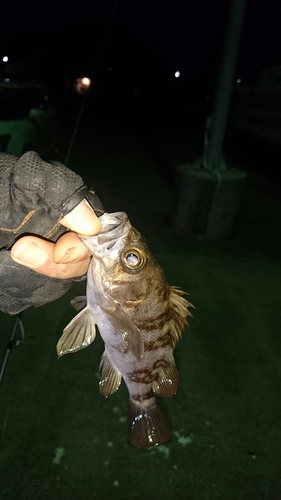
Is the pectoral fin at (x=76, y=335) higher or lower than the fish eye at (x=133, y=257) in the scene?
lower

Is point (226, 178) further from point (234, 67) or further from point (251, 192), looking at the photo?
point (251, 192)

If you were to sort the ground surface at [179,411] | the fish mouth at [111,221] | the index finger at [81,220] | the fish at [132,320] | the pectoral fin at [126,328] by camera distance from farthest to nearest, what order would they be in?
1. the ground surface at [179,411]
2. the pectoral fin at [126,328]
3. the fish at [132,320]
4. the fish mouth at [111,221]
5. the index finger at [81,220]

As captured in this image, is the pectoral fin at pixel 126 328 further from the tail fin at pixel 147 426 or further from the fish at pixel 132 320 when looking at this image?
the tail fin at pixel 147 426

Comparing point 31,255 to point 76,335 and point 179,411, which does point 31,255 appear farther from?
point 179,411

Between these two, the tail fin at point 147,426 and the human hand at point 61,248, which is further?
the tail fin at point 147,426

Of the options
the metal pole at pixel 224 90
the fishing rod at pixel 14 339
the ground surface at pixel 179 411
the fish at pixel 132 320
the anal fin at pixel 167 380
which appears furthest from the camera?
the metal pole at pixel 224 90

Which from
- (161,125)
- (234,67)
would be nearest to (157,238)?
(234,67)

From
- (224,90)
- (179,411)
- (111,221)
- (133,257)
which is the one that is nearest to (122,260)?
(133,257)

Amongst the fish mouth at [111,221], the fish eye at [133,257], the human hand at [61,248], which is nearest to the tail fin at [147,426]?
the fish eye at [133,257]

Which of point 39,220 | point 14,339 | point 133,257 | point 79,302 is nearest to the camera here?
point 39,220
